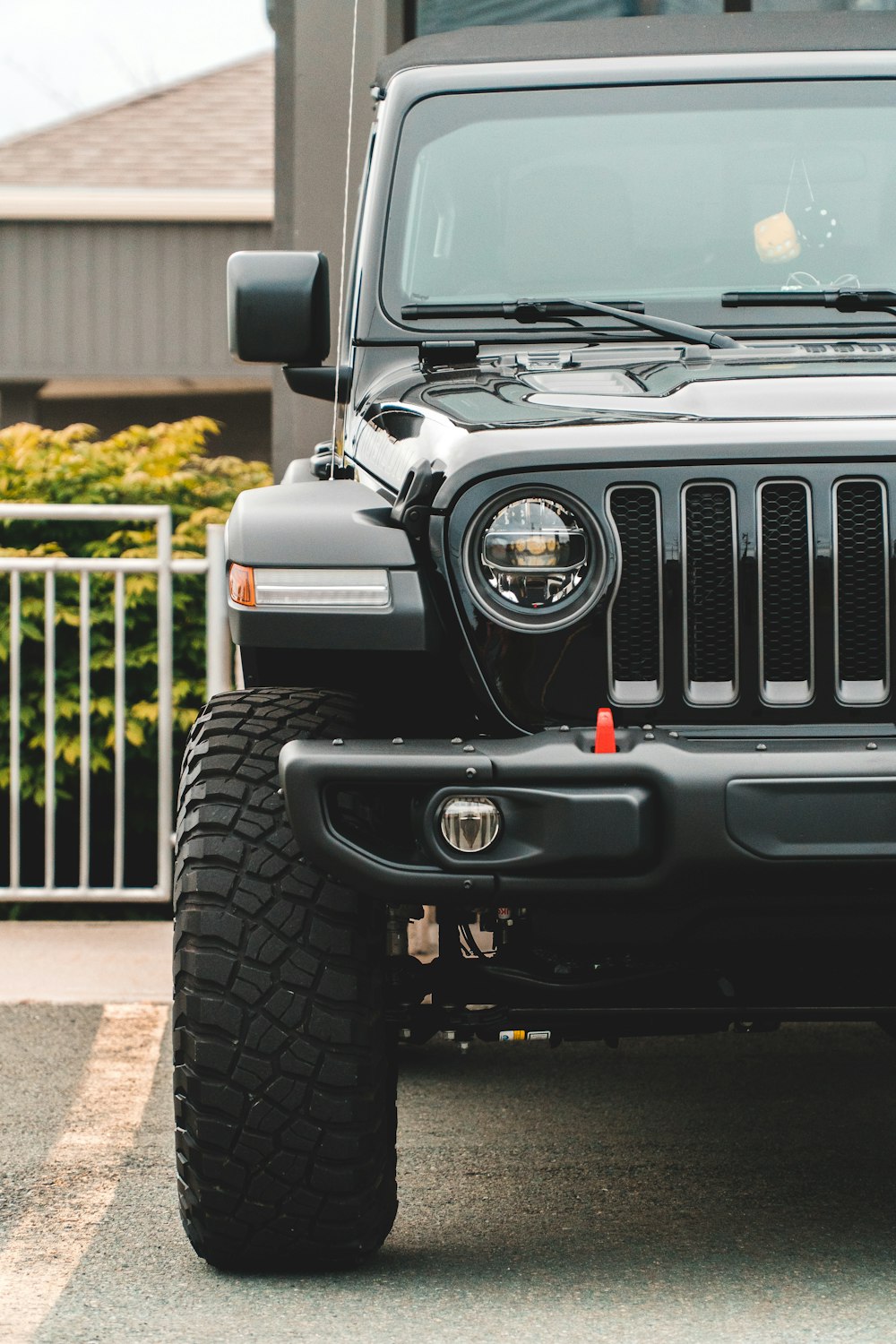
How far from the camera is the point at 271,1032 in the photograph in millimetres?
2959

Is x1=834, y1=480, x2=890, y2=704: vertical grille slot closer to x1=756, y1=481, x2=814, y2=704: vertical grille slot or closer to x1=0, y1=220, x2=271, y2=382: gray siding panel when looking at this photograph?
x1=756, y1=481, x2=814, y2=704: vertical grille slot

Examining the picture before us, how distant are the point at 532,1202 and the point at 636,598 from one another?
54.7 inches

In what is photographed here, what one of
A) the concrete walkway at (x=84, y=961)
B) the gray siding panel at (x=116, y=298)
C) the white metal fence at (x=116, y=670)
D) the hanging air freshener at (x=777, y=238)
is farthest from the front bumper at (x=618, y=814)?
the gray siding panel at (x=116, y=298)

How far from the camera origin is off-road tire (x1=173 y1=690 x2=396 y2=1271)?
296 centimetres

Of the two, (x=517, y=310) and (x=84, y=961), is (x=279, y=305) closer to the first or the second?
(x=517, y=310)

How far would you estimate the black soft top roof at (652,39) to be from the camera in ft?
14.3

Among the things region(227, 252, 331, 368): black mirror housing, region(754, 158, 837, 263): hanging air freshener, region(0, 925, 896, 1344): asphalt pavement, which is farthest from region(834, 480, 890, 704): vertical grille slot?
region(227, 252, 331, 368): black mirror housing

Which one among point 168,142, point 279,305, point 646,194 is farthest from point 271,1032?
point 168,142

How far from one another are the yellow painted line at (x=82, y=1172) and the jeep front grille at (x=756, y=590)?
149cm

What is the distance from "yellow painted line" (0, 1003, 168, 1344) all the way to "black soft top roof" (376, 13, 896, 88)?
2.68m

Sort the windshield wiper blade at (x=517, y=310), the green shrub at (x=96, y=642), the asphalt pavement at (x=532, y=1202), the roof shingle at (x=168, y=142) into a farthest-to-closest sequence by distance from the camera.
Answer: the roof shingle at (x=168, y=142), the green shrub at (x=96, y=642), the windshield wiper blade at (x=517, y=310), the asphalt pavement at (x=532, y=1202)

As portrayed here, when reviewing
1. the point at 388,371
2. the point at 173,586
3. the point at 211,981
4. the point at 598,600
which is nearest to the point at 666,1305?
the point at 211,981

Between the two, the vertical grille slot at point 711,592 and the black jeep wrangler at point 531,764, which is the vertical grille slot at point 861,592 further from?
the vertical grille slot at point 711,592

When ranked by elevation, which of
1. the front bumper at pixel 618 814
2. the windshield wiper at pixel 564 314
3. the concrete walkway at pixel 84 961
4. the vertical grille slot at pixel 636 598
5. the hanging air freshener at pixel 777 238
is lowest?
the concrete walkway at pixel 84 961
